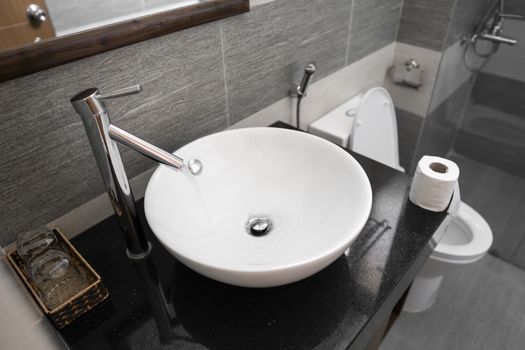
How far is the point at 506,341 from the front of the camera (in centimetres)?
162

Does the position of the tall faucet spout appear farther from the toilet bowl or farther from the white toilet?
the toilet bowl

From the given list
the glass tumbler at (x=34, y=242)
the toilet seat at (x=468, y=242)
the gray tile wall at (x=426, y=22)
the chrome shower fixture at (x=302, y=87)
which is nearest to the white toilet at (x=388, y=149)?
the toilet seat at (x=468, y=242)

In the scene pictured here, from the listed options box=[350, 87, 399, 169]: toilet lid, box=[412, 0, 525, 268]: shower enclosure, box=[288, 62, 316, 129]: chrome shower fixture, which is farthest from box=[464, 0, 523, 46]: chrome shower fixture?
box=[288, 62, 316, 129]: chrome shower fixture

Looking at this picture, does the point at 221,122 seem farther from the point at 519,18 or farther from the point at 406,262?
the point at 519,18

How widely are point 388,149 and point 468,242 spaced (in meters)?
0.53

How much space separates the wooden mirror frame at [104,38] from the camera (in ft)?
2.20

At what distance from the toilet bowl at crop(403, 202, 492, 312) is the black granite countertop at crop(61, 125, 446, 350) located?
66 centimetres

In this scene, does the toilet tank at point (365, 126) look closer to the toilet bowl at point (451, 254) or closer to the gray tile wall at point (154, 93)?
the gray tile wall at point (154, 93)

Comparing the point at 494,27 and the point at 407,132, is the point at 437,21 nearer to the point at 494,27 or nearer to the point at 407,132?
the point at 494,27

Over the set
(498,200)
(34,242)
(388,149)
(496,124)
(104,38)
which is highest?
(104,38)

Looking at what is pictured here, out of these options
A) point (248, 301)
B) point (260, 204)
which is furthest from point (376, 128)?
point (248, 301)

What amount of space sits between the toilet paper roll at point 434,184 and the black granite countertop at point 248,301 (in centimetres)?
4

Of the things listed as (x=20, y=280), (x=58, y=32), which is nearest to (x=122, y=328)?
(x=20, y=280)

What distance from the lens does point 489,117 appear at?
210 centimetres
